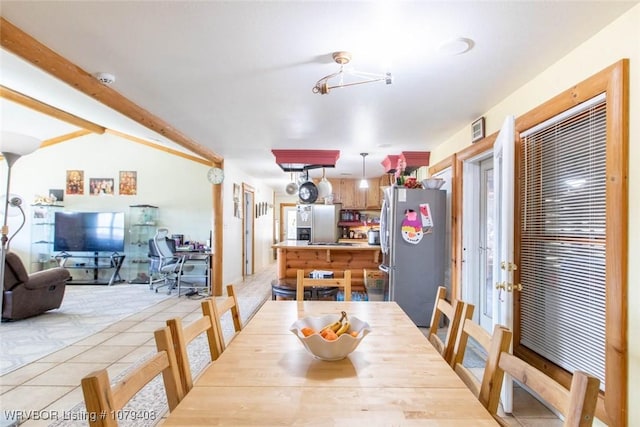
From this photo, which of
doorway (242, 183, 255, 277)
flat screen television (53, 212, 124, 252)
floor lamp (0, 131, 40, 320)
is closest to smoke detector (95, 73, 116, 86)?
floor lamp (0, 131, 40, 320)

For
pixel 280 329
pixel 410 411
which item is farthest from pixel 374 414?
pixel 280 329

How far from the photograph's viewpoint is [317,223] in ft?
25.3

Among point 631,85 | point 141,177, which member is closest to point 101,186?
point 141,177

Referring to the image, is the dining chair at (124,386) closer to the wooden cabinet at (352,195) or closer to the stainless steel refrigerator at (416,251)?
the stainless steel refrigerator at (416,251)

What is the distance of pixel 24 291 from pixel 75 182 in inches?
145

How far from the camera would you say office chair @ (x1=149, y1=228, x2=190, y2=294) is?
6.12 meters

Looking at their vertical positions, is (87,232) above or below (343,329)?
above

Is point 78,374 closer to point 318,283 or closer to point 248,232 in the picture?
point 318,283

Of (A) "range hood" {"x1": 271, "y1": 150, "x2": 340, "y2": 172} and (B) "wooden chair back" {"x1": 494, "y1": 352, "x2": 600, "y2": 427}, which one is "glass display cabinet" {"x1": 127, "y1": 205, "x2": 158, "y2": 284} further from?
(B) "wooden chair back" {"x1": 494, "y1": 352, "x2": 600, "y2": 427}

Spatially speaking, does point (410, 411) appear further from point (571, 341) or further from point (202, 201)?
point (202, 201)

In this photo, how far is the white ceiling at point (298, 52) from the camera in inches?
67.1

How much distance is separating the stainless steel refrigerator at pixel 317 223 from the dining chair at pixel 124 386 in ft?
21.6

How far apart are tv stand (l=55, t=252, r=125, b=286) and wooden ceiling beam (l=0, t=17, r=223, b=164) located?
4359 millimetres

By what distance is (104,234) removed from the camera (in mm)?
6918
